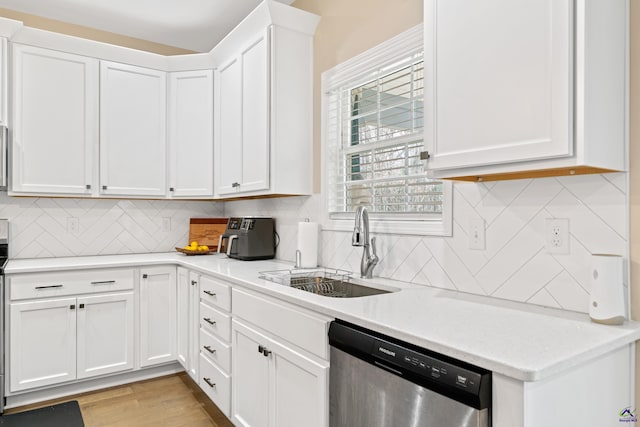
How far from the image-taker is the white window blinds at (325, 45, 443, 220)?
212 cm

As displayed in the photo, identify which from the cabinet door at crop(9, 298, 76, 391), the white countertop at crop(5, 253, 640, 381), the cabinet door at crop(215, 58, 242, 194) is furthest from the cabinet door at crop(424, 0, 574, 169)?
the cabinet door at crop(9, 298, 76, 391)

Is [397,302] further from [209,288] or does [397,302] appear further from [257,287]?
[209,288]

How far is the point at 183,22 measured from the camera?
134 inches

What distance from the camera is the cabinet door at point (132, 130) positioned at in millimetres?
3258

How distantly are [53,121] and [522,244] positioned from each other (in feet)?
10.3

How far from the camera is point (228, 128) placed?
325 centimetres

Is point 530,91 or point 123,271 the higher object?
point 530,91

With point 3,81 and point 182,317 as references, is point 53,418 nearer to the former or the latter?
point 182,317

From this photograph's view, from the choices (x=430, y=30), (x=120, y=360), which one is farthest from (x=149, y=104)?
(x=430, y=30)

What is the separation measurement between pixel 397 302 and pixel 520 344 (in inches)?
21.9

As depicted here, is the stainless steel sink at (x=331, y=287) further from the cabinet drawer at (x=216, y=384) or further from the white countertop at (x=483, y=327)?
the cabinet drawer at (x=216, y=384)

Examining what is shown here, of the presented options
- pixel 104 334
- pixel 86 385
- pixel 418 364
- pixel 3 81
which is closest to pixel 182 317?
pixel 104 334

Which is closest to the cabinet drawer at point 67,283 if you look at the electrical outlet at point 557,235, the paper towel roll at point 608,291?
the electrical outlet at point 557,235

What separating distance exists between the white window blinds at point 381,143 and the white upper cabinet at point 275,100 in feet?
0.72
